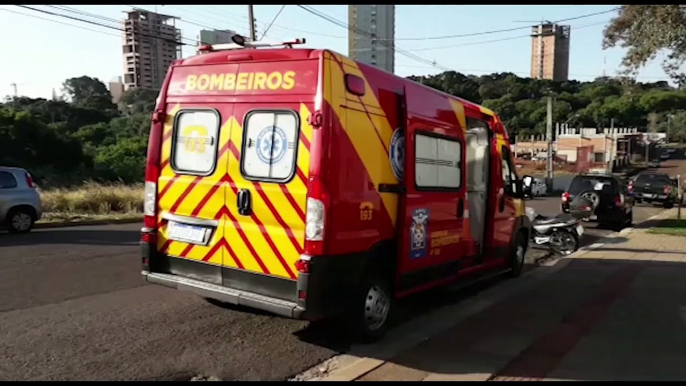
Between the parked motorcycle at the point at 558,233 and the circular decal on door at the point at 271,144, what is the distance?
8.48 metres

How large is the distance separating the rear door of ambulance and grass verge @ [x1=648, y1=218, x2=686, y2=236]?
13.9 metres

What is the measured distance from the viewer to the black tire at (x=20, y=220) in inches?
511

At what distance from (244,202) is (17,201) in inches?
412

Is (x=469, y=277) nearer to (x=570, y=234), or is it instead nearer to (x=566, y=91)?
(x=570, y=234)

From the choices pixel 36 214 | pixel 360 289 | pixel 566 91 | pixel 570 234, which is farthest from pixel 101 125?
pixel 566 91

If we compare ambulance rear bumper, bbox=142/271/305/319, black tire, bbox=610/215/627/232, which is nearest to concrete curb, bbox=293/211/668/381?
ambulance rear bumper, bbox=142/271/305/319

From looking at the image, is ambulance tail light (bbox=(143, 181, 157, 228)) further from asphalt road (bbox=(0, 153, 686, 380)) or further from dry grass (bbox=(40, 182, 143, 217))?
dry grass (bbox=(40, 182, 143, 217))

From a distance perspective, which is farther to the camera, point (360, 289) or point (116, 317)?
point (116, 317)

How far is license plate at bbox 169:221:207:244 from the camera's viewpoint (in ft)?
17.7

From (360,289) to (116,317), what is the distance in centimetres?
274

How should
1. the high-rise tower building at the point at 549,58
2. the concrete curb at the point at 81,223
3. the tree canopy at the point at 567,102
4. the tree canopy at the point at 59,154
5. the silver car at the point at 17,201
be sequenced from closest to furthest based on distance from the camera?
1. the silver car at the point at 17,201
2. the concrete curb at the point at 81,223
3. the high-rise tower building at the point at 549,58
4. the tree canopy at the point at 59,154
5. the tree canopy at the point at 567,102

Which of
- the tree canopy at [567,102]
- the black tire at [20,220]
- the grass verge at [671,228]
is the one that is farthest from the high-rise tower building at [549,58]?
the black tire at [20,220]

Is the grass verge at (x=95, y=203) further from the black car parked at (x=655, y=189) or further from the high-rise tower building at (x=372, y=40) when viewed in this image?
the black car parked at (x=655, y=189)

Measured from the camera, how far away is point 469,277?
7.78m
